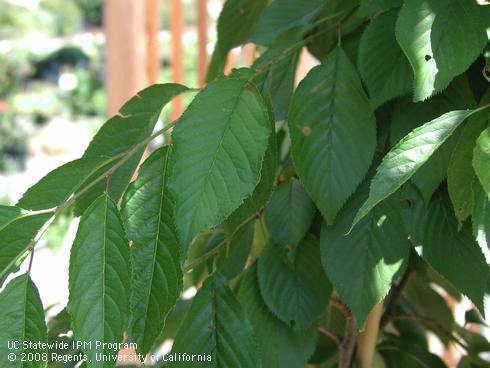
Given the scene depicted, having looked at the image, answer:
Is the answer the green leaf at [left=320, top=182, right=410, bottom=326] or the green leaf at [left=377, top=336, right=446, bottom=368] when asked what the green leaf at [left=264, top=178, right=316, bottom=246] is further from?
the green leaf at [left=377, top=336, right=446, bottom=368]

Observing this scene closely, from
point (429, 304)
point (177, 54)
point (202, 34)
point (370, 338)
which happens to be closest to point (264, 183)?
point (370, 338)

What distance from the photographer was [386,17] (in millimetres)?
396

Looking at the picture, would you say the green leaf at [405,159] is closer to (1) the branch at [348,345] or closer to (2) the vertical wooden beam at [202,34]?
(1) the branch at [348,345]

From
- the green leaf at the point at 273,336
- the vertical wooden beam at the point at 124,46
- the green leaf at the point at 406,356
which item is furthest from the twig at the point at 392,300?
the vertical wooden beam at the point at 124,46

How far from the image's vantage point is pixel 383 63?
1.27ft

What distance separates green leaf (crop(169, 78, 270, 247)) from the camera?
0.32m

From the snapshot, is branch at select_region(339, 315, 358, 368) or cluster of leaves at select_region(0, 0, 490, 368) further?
branch at select_region(339, 315, 358, 368)

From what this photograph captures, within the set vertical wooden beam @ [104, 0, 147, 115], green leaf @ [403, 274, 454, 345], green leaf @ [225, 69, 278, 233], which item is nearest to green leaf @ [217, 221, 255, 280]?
green leaf @ [225, 69, 278, 233]

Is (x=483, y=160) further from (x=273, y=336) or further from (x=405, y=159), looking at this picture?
(x=273, y=336)

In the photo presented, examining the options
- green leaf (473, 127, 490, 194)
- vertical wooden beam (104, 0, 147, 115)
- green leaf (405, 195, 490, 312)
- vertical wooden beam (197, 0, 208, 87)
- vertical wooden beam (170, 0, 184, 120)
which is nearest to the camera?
green leaf (473, 127, 490, 194)

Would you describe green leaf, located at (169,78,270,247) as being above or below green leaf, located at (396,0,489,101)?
below

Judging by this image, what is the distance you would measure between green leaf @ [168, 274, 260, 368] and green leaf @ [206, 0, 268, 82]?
200mm

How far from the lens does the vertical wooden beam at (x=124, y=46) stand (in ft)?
4.13

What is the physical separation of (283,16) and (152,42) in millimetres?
1150
